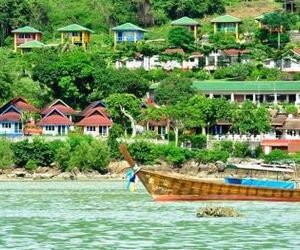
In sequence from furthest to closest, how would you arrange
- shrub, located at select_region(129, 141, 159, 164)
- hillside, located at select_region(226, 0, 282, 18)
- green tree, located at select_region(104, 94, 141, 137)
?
hillside, located at select_region(226, 0, 282, 18) → green tree, located at select_region(104, 94, 141, 137) → shrub, located at select_region(129, 141, 159, 164)

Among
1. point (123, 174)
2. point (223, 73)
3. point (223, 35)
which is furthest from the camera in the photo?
point (223, 35)

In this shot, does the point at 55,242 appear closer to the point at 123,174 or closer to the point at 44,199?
the point at 44,199

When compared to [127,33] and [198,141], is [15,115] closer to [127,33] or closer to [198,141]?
[198,141]

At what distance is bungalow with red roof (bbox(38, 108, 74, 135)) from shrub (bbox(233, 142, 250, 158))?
12.3 m

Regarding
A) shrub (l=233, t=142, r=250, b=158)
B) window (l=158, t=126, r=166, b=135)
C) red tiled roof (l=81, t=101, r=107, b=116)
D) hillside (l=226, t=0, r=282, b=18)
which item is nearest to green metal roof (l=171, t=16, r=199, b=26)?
hillside (l=226, t=0, r=282, b=18)

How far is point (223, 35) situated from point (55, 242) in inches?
2874

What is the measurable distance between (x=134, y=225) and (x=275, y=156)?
135ft

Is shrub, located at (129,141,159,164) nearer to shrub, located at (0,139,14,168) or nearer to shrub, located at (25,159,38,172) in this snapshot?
shrub, located at (25,159,38,172)

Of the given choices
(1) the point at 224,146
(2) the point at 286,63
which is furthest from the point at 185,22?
(1) the point at 224,146

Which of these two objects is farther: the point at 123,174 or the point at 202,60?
the point at 202,60

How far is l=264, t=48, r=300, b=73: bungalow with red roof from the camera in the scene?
9881 cm

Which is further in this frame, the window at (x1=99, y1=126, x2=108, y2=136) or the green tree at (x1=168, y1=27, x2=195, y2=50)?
the green tree at (x1=168, y1=27, x2=195, y2=50)

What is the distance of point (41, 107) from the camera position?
300ft

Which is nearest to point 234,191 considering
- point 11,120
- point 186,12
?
point 11,120
